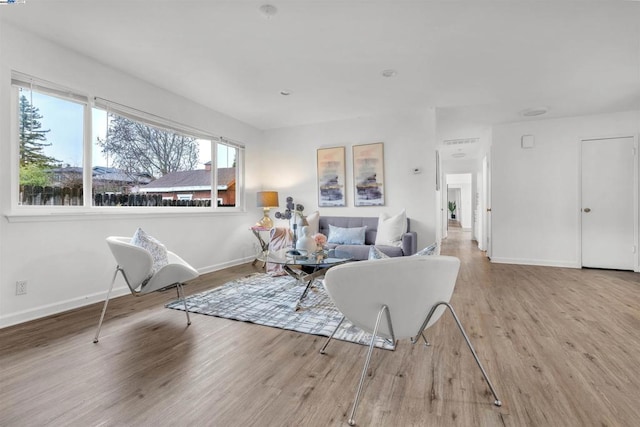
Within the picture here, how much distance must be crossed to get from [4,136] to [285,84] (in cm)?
265

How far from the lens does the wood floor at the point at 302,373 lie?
1.39 m

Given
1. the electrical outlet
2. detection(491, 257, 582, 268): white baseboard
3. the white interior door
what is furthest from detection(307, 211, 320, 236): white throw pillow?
the white interior door

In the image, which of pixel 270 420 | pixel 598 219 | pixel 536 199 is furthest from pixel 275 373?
pixel 598 219

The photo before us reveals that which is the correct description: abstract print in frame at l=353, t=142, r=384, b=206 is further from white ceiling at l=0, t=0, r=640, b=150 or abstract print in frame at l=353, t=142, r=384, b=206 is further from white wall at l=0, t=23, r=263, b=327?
white wall at l=0, t=23, r=263, b=327

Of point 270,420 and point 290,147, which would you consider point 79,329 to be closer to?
point 270,420

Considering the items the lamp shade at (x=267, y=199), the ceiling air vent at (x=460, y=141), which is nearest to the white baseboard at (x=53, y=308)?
the lamp shade at (x=267, y=199)

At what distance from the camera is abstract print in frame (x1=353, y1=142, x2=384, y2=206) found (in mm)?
4984

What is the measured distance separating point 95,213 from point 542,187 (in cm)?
630

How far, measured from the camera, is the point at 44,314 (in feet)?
8.65

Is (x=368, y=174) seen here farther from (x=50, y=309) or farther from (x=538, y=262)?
(x=50, y=309)

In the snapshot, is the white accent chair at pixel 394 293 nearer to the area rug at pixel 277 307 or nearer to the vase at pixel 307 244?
the area rug at pixel 277 307

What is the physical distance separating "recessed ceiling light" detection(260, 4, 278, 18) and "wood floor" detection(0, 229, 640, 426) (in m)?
2.46

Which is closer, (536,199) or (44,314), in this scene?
(44,314)

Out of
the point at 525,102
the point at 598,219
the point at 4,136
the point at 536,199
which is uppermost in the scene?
the point at 525,102
